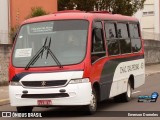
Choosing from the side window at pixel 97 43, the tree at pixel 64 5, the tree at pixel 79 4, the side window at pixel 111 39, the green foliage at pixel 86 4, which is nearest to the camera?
the side window at pixel 97 43

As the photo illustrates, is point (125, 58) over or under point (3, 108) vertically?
over

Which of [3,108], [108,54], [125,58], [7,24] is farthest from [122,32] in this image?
[7,24]

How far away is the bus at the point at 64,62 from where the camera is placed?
40.9ft

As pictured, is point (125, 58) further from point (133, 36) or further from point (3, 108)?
point (3, 108)

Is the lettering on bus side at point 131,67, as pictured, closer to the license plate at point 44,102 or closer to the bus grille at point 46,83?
the bus grille at point 46,83

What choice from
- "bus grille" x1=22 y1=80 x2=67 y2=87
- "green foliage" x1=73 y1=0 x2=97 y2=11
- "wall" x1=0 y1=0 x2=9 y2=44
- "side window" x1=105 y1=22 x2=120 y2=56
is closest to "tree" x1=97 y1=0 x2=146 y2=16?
"green foliage" x1=73 y1=0 x2=97 y2=11

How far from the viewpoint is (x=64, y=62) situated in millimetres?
12742

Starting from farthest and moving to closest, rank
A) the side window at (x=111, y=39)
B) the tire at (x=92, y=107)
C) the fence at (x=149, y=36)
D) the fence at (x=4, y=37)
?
the fence at (x=149, y=36) < the fence at (x=4, y=37) < the side window at (x=111, y=39) < the tire at (x=92, y=107)

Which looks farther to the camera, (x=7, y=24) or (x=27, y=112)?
(x=7, y=24)

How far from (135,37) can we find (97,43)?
4165 mm

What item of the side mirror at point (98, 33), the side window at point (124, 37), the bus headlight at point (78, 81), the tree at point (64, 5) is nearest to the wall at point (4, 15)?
the tree at point (64, 5)

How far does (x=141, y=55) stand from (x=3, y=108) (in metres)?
5.21

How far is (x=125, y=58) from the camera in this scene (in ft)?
52.6

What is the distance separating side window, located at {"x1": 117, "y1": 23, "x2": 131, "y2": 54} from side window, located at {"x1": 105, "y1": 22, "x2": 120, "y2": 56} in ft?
1.42
